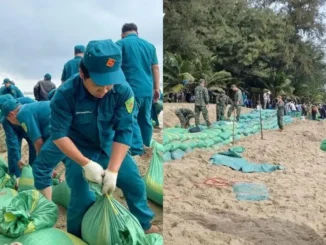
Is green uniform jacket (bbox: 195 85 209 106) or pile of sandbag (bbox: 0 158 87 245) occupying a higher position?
green uniform jacket (bbox: 195 85 209 106)

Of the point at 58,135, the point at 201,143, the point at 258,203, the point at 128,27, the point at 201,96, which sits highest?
the point at 128,27

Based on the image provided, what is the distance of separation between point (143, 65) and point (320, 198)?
62.9 inches

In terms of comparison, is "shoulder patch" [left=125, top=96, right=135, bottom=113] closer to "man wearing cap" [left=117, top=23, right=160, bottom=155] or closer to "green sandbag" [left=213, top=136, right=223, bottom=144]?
"man wearing cap" [left=117, top=23, right=160, bottom=155]

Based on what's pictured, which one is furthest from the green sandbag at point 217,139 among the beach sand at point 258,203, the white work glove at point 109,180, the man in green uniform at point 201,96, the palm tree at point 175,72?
the white work glove at point 109,180

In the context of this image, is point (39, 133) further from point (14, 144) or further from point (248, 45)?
point (248, 45)

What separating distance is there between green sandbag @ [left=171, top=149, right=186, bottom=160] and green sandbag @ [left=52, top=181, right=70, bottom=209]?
0.70 meters

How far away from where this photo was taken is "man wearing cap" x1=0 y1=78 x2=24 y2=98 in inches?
62.7

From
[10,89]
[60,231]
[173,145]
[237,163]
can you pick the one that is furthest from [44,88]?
[237,163]

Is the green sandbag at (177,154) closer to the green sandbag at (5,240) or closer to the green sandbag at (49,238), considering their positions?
the green sandbag at (49,238)

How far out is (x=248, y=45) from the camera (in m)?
2.00

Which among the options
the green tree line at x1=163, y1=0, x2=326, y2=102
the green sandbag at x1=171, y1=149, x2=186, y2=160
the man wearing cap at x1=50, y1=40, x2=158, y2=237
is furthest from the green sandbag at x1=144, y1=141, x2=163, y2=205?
the green sandbag at x1=171, y1=149, x2=186, y2=160

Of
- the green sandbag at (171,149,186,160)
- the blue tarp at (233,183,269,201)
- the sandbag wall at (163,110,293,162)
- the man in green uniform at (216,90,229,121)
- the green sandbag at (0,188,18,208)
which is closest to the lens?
the green sandbag at (0,188,18,208)

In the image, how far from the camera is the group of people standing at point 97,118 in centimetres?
137

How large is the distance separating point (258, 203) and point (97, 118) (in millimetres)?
1337
